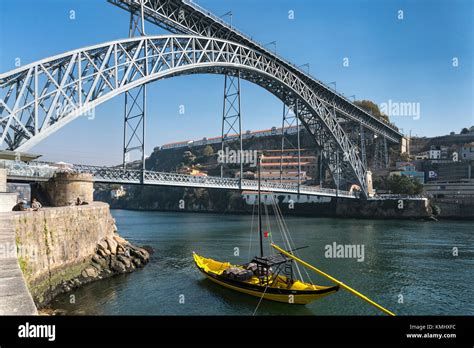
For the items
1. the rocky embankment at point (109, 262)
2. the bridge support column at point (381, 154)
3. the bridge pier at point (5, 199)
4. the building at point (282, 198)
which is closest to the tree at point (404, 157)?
the bridge support column at point (381, 154)

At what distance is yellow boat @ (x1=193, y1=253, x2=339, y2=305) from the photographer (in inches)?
624

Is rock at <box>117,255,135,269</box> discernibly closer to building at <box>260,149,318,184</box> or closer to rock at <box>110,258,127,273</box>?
rock at <box>110,258,127,273</box>

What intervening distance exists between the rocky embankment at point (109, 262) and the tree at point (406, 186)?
61485mm

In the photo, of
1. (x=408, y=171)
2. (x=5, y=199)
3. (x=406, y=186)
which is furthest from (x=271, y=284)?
(x=408, y=171)

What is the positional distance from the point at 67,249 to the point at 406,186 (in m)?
68.9

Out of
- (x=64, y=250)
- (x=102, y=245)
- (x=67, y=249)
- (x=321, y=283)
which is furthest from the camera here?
(x=102, y=245)

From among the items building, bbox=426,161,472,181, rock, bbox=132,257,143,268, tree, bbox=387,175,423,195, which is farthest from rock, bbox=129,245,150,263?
building, bbox=426,161,472,181

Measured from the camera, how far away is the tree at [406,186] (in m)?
70.4

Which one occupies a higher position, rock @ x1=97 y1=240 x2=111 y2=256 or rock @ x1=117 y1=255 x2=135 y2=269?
rock @ x1=97 y1=240 x2=111 y2=256

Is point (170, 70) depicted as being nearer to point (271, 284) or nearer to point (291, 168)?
point (271, 284)

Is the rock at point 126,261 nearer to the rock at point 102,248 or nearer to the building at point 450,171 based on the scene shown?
the rock at point 102,248

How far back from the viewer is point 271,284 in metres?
16.9

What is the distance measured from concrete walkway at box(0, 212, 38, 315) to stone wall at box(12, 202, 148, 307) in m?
5.00
